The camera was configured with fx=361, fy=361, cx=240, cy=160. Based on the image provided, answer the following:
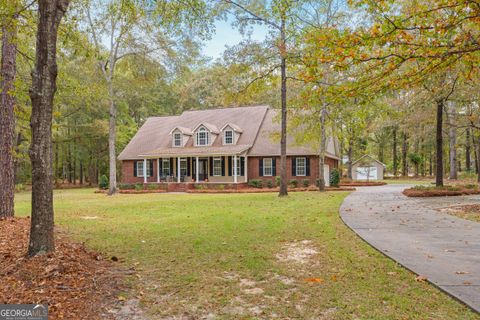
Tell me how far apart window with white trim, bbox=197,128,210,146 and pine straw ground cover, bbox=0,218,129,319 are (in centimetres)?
2305

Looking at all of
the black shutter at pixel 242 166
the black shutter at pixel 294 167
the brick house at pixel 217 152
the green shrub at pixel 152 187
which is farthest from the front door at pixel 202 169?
the black shutter at pixel 294 167

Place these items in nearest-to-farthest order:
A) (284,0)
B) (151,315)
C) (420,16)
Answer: (151,315), (420,16), (284,0)

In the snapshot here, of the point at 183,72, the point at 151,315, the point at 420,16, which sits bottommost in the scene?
the point at 151,315

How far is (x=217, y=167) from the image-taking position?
27453mm

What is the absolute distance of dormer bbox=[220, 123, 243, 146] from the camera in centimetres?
2777

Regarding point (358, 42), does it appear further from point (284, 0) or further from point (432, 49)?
point (284, 0)

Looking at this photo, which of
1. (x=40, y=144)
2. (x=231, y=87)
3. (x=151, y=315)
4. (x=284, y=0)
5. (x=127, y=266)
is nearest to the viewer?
(x=151, y=315)

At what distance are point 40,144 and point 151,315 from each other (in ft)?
8.94

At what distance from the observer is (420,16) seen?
17.9ft

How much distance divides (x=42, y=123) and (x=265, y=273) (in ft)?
11.5

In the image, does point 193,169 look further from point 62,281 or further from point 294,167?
point 62,281

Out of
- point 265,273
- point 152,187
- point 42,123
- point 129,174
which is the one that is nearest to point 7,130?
point 42,123

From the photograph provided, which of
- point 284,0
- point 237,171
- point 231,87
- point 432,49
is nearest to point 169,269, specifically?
point 432,49

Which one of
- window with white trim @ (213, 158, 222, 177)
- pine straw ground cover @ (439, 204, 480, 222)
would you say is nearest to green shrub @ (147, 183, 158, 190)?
window with white trim @ (213, 158, 222, 177)
